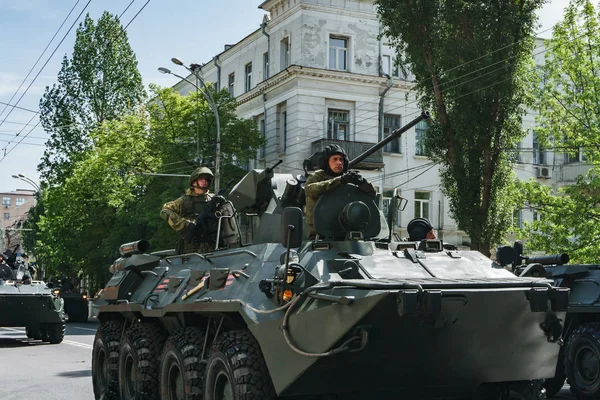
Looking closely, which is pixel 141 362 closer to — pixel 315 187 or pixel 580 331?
pixel 315 187

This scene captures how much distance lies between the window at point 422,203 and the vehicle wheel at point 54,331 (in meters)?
16.6

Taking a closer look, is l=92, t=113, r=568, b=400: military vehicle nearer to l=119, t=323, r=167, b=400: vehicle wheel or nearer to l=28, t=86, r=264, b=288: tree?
l=119, t=323, r=167, b=400: vehicle wheel

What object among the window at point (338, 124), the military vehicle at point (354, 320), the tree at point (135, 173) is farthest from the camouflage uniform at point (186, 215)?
the window at point (338, 124)

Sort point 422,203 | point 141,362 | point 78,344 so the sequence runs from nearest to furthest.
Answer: point 141,362 → point 78,344 → point 422,203

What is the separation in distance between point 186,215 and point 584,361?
4783 millimetres

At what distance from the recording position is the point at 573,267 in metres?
12.0

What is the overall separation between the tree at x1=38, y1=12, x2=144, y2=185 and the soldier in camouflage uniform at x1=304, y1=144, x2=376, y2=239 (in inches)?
1489

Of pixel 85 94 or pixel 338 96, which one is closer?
pixel 338 96

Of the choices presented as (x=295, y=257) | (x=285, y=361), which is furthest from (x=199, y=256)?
(x=285, y=361)

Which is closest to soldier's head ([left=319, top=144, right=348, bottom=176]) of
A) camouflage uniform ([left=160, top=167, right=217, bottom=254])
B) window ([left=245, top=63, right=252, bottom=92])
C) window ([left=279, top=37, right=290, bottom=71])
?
camouflage uniform ([left=160, top=167, right=217, bottom=254])

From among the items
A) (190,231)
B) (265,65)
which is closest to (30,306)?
(190,231)

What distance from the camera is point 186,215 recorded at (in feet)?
36.9

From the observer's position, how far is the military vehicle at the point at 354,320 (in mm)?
7094

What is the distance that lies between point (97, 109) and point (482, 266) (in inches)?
1562
